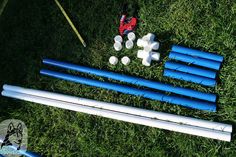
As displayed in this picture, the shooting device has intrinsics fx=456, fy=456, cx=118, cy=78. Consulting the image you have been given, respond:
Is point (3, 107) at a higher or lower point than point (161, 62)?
lower

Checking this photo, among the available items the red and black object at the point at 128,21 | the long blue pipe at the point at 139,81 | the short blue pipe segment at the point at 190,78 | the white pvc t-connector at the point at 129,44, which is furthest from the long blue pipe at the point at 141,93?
the red and black object at the point at 128,21

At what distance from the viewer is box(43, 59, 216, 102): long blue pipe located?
183 inches

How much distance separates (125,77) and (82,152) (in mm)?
912

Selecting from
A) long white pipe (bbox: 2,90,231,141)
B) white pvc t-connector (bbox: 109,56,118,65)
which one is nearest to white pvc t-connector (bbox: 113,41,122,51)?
white pvc t-connector (bbox: 109,56,118,65)

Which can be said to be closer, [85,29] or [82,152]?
[82,152]

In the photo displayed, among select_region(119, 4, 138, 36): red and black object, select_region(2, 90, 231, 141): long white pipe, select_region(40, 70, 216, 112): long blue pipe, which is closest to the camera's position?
select_region(2, 90, 231, 141): long white pipe

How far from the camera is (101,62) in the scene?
16.6 ft

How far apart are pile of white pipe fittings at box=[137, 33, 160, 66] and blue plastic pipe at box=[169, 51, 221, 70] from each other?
0.18 m

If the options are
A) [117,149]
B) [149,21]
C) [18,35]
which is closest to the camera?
[117,149]

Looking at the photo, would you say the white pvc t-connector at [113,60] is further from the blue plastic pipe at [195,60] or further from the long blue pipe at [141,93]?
the blue plastic pipe at [195,60]

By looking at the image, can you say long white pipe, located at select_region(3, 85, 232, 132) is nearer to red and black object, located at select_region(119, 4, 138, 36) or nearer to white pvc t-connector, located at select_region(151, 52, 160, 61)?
white pvc t-connector, located at select_region(151, 52, 160, 61)

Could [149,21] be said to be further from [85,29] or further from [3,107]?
[3,107]

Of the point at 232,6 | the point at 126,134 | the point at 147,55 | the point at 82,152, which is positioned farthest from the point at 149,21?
the point at 82,152

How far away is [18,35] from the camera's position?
545 cm
